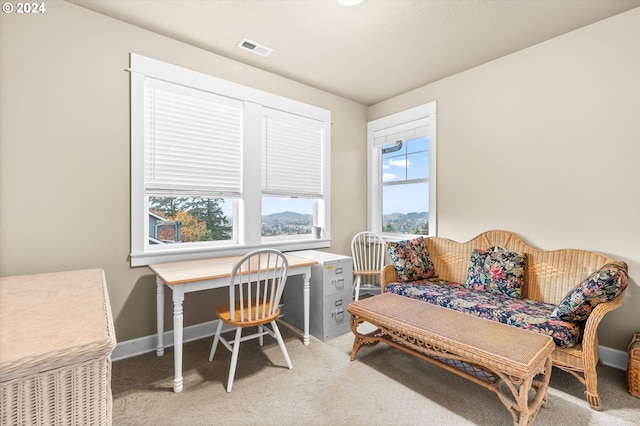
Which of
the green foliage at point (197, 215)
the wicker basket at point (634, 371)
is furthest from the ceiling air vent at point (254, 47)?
the wicker basket at point (634, 371)

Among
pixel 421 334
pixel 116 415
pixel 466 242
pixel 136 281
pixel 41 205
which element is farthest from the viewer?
pixel 466 242

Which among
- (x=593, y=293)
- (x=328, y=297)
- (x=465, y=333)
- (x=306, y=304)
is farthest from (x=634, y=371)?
(x=306, y=304)

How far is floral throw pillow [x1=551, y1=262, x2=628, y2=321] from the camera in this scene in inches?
72.6

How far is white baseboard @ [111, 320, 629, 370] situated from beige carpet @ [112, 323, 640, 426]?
7 cm

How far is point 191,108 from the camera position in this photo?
2799 mm

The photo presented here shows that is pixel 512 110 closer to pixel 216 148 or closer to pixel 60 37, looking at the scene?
pixel 216 148

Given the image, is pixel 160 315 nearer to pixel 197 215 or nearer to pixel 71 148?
pixel 197 215

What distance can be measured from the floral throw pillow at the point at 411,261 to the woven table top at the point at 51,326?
8.17ft

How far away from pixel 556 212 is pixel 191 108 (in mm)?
3445

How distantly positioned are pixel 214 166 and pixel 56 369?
2.35 metres

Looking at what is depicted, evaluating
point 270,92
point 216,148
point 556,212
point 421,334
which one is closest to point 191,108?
point 216,148

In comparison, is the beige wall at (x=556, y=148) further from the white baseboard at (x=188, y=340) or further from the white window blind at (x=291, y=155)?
the white window blind at (x=291, y=155)

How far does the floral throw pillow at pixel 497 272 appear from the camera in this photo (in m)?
2.61

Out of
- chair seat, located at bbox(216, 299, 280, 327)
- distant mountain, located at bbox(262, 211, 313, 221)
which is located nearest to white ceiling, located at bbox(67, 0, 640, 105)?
distant mountain, located at bbox(262, 211, 313, 221)
